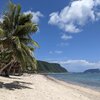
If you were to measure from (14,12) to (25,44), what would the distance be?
9.51 ft

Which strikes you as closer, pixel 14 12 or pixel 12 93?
pixel 12 93

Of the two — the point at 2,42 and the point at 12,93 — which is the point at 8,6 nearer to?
the point at 2,42

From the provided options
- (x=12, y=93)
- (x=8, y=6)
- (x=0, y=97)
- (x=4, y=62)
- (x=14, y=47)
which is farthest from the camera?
(x=4, y=62)

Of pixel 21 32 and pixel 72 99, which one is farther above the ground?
pixel 21 32

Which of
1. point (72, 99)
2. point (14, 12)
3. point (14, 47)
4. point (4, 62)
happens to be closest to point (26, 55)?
point (14, 47)

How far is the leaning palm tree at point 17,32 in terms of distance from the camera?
74.2 ft

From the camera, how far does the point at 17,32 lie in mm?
23453

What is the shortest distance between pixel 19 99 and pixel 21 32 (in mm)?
7351

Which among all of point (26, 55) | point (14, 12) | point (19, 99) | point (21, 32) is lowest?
point (19, 99)

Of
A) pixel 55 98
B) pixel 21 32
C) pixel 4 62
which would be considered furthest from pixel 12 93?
pixel 4 62

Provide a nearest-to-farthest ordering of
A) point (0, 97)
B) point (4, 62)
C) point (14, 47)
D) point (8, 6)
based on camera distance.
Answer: point (0, 97)
point (14, 47)
point (8, 6)
point (4, 62)

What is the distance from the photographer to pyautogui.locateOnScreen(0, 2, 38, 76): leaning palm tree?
74.2 ft

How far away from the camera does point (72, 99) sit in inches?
827

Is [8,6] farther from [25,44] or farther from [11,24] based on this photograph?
[25,44]
